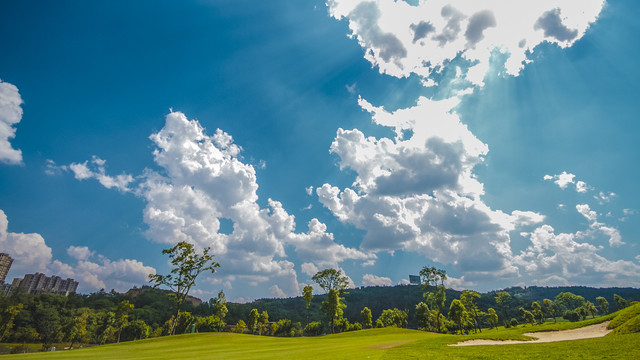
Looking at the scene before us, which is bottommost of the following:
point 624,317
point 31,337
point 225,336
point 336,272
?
point 31,337

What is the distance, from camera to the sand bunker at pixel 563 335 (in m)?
30.1

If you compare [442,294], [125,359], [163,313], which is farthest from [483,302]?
[125,359]

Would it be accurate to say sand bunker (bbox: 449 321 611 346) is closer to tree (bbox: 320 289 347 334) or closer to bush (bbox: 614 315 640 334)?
bush (bbox: 614 315 640 334)

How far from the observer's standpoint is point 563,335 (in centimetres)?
3459

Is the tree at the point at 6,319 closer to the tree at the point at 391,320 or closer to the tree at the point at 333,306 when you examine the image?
the tree at the point at 333,306

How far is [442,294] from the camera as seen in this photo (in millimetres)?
83375

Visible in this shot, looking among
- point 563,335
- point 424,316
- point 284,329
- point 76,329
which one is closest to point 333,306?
point 424,316

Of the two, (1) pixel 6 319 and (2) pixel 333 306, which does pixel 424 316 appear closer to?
(2) pixel 333 306

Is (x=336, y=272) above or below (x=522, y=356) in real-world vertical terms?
above

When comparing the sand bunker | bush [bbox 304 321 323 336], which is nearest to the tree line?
bush [bbox 304 321 323 336]

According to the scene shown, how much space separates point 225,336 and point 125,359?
25824mm

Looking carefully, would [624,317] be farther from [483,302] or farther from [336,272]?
[483,302]

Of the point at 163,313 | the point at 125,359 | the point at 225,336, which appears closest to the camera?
the point at 125,359

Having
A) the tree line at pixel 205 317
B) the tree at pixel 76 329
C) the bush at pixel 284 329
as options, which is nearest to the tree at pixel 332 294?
the tree line at pixel 205 317
